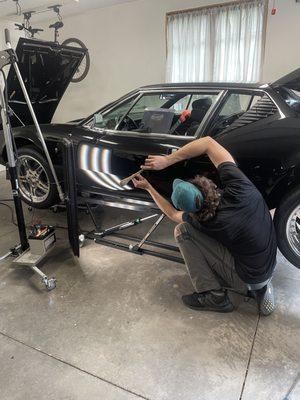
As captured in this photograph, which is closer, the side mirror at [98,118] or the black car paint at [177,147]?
the black car paint at [177,147]

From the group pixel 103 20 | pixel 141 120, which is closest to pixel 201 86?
pixel 141 120

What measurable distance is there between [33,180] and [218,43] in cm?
362

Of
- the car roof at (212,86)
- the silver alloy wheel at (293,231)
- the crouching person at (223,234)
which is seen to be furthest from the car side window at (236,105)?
the silver alloy wheel at (293,231)

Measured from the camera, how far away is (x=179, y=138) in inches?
102

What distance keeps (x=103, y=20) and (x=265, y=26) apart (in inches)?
120

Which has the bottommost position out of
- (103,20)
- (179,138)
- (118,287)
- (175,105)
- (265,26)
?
(118,287)

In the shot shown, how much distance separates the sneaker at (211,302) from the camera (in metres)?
2.06

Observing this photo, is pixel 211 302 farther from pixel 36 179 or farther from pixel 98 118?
pixel 36 179

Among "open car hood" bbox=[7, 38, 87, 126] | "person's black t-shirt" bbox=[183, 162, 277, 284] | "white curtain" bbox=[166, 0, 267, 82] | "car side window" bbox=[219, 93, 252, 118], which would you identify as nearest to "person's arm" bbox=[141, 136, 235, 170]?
"person's black t-shirt" bbox=[183, 162, 277, 284]

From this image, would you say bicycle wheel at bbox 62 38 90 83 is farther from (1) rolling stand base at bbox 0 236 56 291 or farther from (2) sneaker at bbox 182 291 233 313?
(2) sneaker at bbox 182 291 233 313

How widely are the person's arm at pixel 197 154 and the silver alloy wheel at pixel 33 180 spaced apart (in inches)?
59.5

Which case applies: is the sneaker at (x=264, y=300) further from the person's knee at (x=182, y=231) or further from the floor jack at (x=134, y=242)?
the floor jack at (x=134, y=242)

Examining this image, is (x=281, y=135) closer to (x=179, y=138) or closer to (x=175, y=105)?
(x=179, y=138)

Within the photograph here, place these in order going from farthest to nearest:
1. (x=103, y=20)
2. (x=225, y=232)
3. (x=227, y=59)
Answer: (x=103, y=20), (x=227, y=59), (x=225, y=232)
